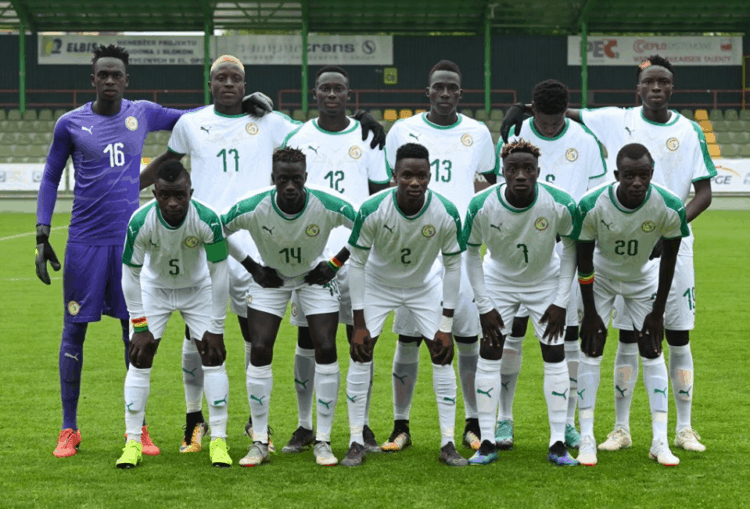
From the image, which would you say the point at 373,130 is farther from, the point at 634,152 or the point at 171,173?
the point at 634,152

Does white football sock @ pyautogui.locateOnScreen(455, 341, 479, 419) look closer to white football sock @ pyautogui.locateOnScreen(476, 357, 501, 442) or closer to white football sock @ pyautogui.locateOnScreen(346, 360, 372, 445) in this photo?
white football sock @ pyautogui.locateOnScreen(476, 357, 501, 442)

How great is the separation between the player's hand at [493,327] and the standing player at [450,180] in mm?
527

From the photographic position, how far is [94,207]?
6.04 m

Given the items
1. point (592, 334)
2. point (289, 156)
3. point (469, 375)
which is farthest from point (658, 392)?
point (289, 156)

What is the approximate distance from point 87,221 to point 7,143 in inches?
1033

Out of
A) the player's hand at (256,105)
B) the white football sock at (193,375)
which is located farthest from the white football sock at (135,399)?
the player's hand at (256,105)

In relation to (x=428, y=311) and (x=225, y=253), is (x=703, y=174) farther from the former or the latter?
(x=225, y=253)

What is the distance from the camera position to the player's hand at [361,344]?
5.56m

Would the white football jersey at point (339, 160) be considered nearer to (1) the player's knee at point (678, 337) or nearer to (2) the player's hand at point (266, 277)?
(2) the player's hand at point (266, 277)

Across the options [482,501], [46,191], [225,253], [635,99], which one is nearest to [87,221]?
[46,191]

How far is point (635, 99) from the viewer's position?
110 feet

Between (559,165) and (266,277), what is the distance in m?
1.96

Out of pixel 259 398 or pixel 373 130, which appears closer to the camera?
pixel 259 398

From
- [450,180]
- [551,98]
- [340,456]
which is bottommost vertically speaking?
[340,456]
